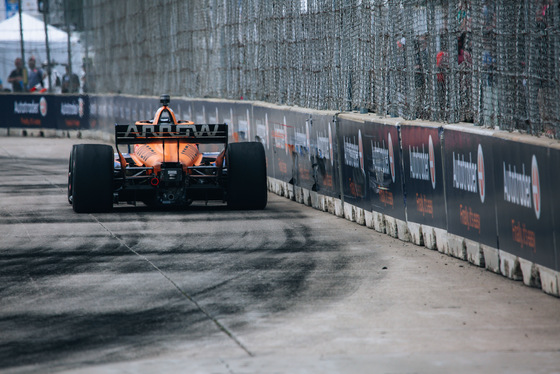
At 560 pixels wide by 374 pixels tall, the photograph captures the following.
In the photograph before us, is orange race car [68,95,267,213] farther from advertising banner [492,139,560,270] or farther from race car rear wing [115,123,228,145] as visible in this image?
advertising banner [492,139,560,270]

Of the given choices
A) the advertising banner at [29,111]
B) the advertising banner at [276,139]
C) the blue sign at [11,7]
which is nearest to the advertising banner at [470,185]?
the advertising banner at [276,139]

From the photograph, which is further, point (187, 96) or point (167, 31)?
point (167, 31)

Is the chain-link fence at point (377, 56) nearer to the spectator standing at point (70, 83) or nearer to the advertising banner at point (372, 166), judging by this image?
the advertising banner at point (372, 166)

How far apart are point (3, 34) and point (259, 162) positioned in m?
31.0

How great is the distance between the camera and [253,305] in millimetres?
8320

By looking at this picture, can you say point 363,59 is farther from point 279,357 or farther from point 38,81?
point 38,81

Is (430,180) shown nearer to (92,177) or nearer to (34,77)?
(92,177)

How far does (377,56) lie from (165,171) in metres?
3.29

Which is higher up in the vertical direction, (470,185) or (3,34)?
(3,34)

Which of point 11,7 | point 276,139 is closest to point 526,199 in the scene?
point 276,139

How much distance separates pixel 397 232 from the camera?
12.6 metres

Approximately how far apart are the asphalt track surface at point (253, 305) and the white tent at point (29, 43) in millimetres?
30702

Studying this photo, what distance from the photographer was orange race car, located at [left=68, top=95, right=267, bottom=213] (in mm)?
14836

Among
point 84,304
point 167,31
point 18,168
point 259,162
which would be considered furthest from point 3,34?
point 84,304
